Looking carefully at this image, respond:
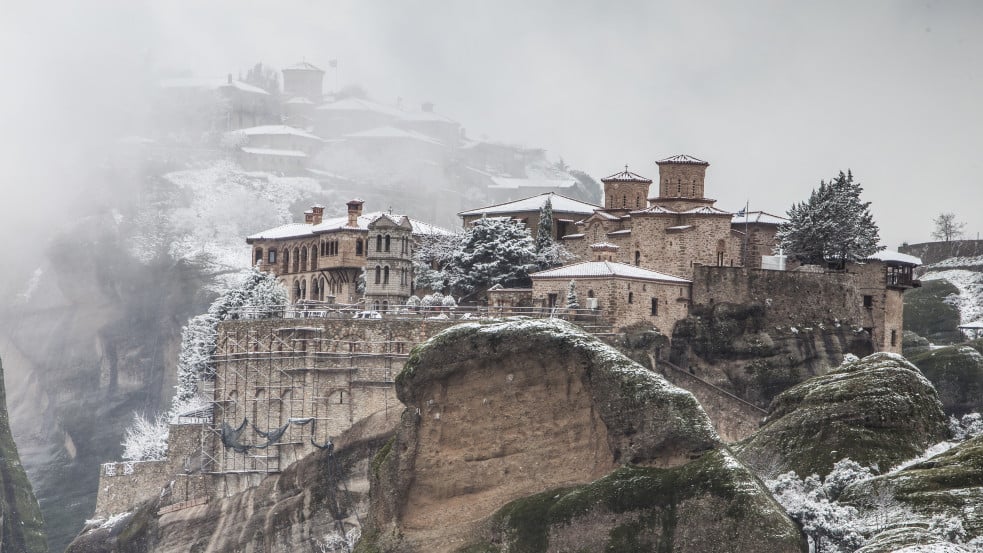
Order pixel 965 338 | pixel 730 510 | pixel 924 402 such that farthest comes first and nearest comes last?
pixel 965 338
pixel 924 402
pixel 730 510

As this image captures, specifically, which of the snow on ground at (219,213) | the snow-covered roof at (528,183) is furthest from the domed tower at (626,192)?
the snow-covered roof at (528,183)

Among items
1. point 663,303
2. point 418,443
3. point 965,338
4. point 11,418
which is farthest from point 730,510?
point 11,418

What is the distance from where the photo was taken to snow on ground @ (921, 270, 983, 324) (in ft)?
338

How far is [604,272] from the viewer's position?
73062mm

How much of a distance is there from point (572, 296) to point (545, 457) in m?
28.4

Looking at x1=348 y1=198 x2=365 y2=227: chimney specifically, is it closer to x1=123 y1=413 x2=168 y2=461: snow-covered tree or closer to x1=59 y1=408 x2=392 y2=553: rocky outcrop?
x1=123 y1=413 x2=168 y2=461: snow-covered tree

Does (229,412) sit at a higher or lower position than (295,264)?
lower

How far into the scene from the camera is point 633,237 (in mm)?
77750

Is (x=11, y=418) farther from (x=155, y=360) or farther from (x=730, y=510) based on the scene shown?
(x=730, y=510)

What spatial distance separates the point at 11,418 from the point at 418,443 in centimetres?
10018

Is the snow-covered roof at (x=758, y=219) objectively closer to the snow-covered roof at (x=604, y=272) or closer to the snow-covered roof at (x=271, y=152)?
the snow-covered roof at (x=604, y=272)

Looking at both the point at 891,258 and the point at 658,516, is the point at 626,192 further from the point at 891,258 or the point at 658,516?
the point at 658,516

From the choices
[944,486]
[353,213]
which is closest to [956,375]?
[353,213]

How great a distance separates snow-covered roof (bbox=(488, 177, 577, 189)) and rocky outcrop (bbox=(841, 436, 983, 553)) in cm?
15008
